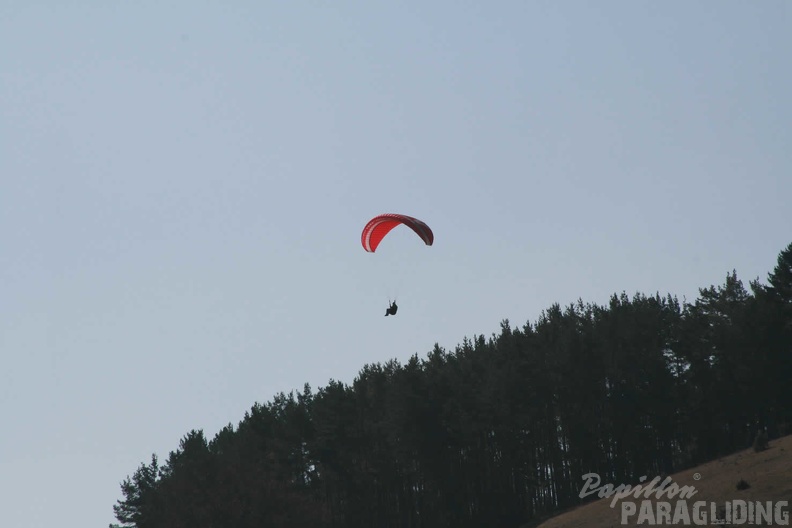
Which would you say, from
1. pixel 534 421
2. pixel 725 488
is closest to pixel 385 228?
pixel 725 488

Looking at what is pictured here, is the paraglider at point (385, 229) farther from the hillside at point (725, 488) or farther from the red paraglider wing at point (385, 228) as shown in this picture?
the hillside at point (725, 488)

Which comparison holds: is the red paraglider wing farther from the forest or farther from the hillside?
the forest

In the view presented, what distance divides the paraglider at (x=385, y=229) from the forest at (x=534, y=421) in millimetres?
29937

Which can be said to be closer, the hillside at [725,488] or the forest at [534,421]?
the hillside at [725,488]

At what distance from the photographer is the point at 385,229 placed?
58188mm

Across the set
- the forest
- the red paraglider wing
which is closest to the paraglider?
the red paraglider wing

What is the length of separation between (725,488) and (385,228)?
22.9 metres

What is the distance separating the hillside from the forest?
853cm

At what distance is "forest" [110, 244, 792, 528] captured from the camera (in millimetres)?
80500

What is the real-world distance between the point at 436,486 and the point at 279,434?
73.8 feet

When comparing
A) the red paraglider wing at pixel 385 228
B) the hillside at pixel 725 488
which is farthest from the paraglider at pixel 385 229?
the hillside at pixel 725 488

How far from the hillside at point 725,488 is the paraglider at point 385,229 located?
19682 millimetres

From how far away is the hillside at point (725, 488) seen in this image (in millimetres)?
54562

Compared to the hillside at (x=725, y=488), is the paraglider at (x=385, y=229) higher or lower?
higher
